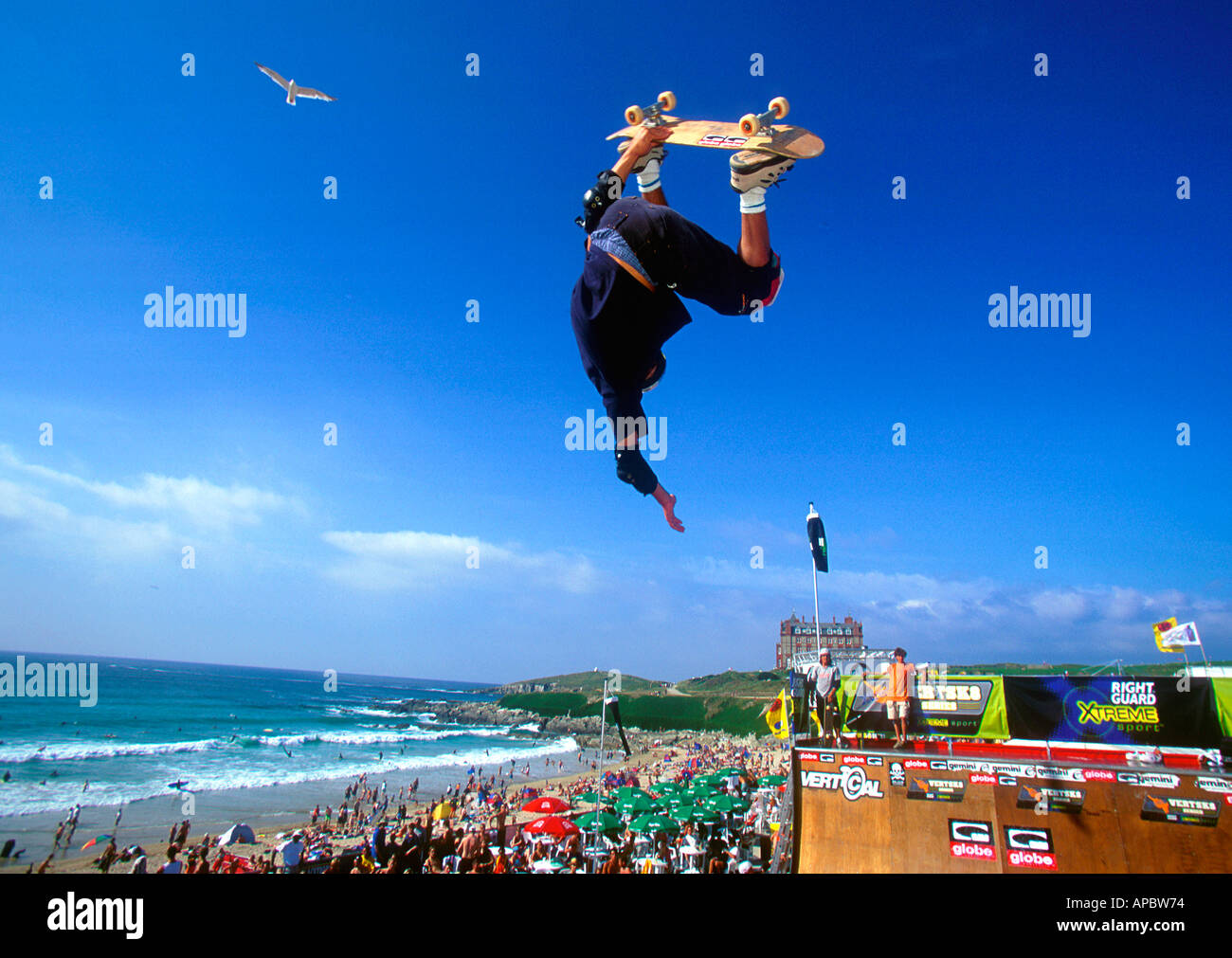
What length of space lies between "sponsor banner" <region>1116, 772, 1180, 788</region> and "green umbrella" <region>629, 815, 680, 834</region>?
40.1 feet

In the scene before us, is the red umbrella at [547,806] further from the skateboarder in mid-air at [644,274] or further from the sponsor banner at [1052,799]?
the skateboarder in mid-air at [644,274]

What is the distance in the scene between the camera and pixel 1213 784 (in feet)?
21.4

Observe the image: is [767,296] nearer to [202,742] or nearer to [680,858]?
[680,858]

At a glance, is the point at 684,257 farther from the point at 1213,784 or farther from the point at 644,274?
the point at 1213,784

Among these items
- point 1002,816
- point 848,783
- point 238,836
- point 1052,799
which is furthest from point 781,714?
point 238,836

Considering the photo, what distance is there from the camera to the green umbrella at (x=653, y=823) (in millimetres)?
16406

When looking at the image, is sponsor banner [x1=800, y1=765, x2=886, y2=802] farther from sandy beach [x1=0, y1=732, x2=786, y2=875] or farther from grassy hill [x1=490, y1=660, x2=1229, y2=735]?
grassy hill [x1=490, y1=660, x2=1229, y2=735]

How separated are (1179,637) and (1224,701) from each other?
7.51 ft

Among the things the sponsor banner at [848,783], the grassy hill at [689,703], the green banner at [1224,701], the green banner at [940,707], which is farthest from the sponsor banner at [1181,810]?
the grassy hill at [689,703]
